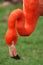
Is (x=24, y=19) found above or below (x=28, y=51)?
above

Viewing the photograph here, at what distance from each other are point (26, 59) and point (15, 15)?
5.67 feet

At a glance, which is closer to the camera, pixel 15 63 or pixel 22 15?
pixel 22 15

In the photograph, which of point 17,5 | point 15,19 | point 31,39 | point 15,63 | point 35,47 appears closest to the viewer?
point 15,19

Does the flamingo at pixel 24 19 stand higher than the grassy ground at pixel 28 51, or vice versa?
the flamingo at pixel 24 19

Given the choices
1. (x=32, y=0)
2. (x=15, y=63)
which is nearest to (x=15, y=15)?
(x=32, y=0)

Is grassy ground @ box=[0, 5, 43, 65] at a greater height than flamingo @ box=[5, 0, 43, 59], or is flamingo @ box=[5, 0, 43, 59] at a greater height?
flamingo @ box=[5, 0, 43, 59]

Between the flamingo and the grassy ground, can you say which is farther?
the grassy ground

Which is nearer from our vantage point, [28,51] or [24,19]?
[24,19]

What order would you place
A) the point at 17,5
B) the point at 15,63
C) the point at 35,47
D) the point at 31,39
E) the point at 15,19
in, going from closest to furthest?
1. the point at 15,19
2. the point at 15,63
3. the point at 35,47
4. the point at 31,39
5. the point at 17,5

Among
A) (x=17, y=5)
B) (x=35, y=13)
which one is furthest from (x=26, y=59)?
(x=17, y=5)

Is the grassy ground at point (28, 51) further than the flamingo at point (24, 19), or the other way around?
the grassy ground at point (28, 51)

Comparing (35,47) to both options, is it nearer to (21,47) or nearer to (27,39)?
(21,47)

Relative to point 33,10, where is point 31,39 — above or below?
below

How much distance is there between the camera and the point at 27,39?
23.2ft
